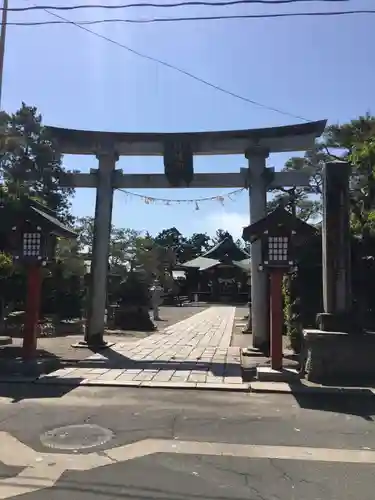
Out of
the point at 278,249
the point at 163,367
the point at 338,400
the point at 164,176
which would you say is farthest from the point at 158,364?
the point at 164,176

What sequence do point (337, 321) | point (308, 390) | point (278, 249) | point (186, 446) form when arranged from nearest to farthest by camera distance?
1. point (186, 446)
2. point (308, 390)
3. point (337, 321)
4. point (278, 249)

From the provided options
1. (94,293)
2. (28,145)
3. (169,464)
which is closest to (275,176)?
(94,293)

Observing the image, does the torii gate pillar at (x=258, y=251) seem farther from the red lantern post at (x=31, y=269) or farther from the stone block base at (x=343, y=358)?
the red lantern post at (x=31, y=269)

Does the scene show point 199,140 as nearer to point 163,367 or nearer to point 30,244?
point 30,244

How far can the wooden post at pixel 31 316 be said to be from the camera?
10.7 meters

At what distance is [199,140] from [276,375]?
23.4ft

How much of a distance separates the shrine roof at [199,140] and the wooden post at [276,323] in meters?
4.84

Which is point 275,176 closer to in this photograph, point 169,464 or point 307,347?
point 307,347

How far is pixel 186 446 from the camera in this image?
5.70 meters

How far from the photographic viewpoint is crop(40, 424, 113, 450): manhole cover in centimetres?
567

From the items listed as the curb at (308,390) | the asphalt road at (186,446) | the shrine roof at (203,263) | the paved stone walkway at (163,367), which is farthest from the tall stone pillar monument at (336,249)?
the shrine roof at (203,263)

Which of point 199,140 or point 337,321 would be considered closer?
point 337,321

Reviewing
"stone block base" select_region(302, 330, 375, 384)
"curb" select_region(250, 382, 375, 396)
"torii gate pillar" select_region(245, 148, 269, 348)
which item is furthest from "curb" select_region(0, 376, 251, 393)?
"torii gate pillar" select_region(245, 148, 269, 348)

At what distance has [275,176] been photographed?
1368cm
